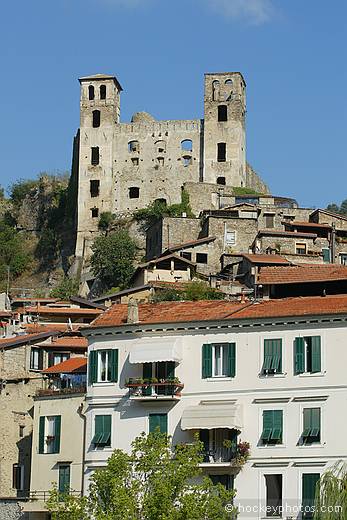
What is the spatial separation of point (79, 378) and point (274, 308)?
35.5 ft

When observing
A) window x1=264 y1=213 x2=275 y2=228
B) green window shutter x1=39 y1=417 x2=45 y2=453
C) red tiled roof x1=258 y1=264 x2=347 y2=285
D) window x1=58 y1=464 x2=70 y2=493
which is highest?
window x1=264 y1=213 x2=275 y2=228

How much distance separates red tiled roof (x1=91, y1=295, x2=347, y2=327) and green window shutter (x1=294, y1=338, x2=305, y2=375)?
44.5 inches

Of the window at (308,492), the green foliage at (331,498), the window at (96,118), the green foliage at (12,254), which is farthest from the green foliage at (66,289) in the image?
the green foliage at (331,498)

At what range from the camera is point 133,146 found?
123 metres

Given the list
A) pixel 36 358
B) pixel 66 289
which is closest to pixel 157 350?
pixel 36 358

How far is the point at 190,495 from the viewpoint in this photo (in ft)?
144

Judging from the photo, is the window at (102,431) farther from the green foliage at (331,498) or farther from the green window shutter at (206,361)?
the green foliage at (331,498)

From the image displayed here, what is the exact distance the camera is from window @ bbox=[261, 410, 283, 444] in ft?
158

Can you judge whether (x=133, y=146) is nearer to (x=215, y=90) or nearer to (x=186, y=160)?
(x=186, y=160)

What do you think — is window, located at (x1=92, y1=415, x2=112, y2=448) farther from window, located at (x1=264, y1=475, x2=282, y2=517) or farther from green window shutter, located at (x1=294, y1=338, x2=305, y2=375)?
green window shutter, located at (x1=294, y1=338, x2=305, y2=375)

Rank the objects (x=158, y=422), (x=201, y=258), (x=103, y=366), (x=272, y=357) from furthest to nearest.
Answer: (x=201, y=258)
(x=103, y=366)
(x=158, y=422)
(x=272, y=357)

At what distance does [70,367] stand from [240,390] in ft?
38.8

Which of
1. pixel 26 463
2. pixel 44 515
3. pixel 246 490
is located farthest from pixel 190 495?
pixel 26 463

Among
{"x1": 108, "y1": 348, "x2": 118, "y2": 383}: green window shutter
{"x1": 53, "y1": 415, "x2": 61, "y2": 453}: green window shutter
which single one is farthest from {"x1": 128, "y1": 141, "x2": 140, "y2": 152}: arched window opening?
{"x1": 108, "y1": 348, "x2": 118, "y2": 383}: green window shutter
